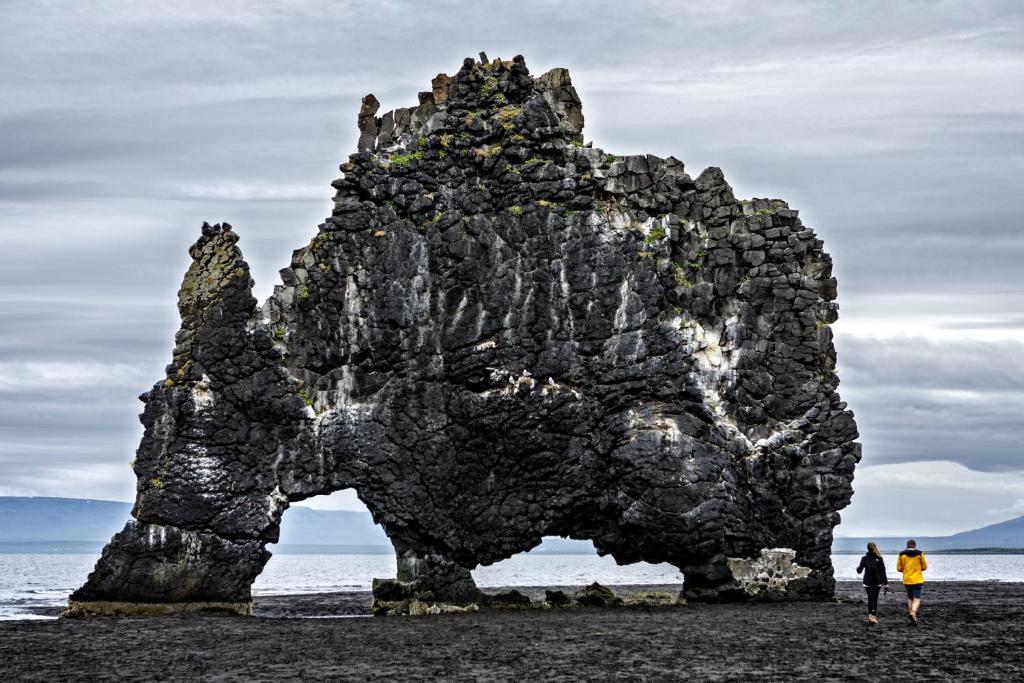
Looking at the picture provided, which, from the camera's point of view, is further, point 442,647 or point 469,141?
point 469,141

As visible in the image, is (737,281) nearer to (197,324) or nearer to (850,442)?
(850,442)

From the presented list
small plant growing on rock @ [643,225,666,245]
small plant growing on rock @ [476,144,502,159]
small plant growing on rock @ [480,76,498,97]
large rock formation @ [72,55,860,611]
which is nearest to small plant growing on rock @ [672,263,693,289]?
large rock formation @ [72,55,860,611]

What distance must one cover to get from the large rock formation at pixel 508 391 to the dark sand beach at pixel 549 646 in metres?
3.17

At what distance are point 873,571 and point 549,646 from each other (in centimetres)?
975

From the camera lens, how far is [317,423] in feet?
148

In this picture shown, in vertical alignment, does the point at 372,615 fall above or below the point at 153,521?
below

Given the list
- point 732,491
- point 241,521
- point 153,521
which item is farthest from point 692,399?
point 153,521

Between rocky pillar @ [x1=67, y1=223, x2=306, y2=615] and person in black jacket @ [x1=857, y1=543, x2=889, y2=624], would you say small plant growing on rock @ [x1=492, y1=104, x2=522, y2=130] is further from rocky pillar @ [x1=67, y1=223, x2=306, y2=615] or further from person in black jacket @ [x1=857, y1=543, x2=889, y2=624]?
person in black jacket @ [x1=857, y1=543, x2=889, y2=624]

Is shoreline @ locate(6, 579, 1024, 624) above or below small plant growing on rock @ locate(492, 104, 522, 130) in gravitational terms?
below

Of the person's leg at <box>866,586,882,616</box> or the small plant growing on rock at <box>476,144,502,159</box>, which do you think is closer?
the person's leg at <box>866,586,882,616</box>

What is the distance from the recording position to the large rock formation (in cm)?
4459

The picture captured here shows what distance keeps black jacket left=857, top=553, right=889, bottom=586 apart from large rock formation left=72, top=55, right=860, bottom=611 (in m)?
8.60

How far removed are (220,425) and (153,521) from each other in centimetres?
378

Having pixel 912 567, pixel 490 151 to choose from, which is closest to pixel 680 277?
pixel 490 151
